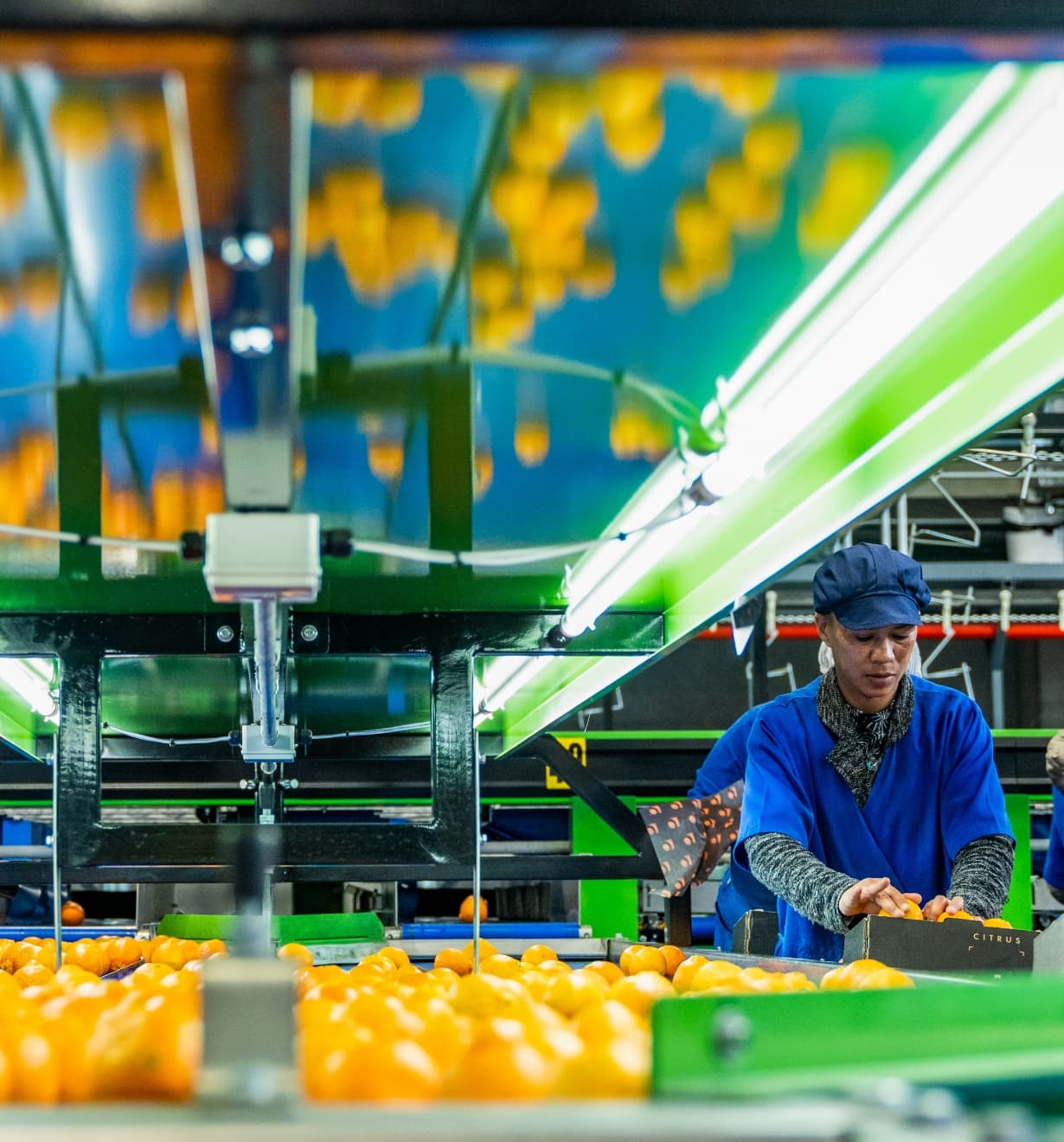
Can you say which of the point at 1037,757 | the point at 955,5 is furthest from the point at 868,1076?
the point at 1037,757

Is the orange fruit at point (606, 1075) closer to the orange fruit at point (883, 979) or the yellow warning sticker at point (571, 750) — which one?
the orange fruit at point (883, 979)

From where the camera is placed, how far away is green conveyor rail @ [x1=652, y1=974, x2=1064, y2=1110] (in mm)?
953

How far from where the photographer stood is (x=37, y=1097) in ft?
3.48

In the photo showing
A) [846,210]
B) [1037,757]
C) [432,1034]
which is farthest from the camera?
[1037,757]

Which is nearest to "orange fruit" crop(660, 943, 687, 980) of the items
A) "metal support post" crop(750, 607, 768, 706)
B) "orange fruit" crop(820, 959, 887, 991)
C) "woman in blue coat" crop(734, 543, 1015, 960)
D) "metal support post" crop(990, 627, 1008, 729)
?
"woman in blue coat" crop(734, 543, 1015, 960)

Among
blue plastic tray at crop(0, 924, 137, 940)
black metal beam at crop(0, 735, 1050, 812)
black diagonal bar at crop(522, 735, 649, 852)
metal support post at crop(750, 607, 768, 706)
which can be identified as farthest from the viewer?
metal support post at crop(750, 607, 768, 706)

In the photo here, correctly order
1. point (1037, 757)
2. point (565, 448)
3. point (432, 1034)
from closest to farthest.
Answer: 1. point (432, 1034)
2. point (565, 448)
3. point (1037, 757)

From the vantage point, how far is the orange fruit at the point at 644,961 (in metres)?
2.87

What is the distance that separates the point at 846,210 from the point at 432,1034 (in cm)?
95

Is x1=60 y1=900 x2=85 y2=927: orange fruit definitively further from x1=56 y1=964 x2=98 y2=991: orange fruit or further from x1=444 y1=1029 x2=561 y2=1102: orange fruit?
x1=444 y1=1029 x2=561 y2=1102: orange fruit

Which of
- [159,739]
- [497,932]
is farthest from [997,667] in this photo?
[159,739]

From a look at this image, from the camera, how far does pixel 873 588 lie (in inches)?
122

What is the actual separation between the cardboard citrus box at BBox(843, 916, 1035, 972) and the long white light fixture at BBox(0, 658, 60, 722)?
2.16 metres

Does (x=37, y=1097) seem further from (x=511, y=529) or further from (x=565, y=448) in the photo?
(x=511, y=529)
